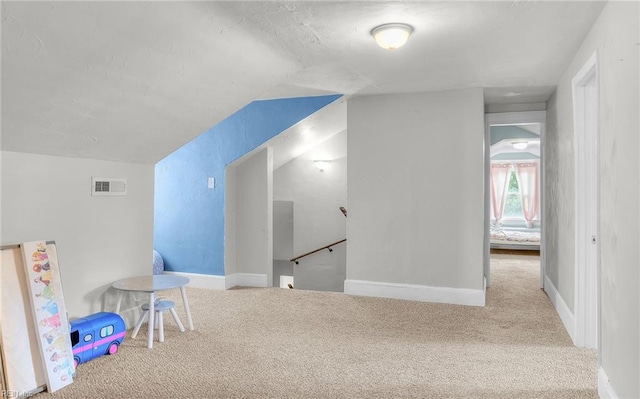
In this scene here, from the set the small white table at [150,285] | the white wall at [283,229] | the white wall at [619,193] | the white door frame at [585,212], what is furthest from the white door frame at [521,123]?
the small white table at [150,285]

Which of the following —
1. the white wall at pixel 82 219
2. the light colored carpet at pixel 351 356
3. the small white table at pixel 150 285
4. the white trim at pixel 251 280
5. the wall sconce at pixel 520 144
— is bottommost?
the light colored carpet at pixel 351 356

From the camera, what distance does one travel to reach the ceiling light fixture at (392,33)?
257cm

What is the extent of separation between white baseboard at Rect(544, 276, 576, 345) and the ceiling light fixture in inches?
94.8

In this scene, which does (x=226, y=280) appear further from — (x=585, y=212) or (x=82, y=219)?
(x=585, y=212)

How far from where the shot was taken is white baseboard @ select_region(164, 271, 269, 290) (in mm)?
4984

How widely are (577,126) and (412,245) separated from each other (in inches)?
75.3

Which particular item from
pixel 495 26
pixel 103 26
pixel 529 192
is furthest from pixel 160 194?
pixel 529 192

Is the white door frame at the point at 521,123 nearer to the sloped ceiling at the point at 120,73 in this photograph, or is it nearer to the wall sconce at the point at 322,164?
the wall sconce at the point at 322,164

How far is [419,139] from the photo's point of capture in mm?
4477

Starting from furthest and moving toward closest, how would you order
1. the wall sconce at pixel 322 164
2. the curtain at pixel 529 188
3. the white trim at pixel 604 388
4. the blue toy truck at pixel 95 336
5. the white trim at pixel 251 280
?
the curtain at pixel 529 188
the wall sconce at pixel 322 164
the white trim at pixel 251 280
the blue toy truck at pixel 95 336
the white trim at pixel 604 388

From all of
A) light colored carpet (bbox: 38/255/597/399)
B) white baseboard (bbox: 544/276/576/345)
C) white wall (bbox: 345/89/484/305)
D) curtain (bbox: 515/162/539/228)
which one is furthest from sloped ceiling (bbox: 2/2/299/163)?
curtain (bbox: 515/162/539/228)

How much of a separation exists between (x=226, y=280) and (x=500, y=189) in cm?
700

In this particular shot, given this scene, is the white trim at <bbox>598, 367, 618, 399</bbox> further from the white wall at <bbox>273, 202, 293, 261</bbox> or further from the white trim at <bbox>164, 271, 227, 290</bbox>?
the white wall at <bbox>273, 202, 293, 261</bbox>

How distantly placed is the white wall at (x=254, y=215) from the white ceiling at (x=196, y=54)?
65.0 inches
